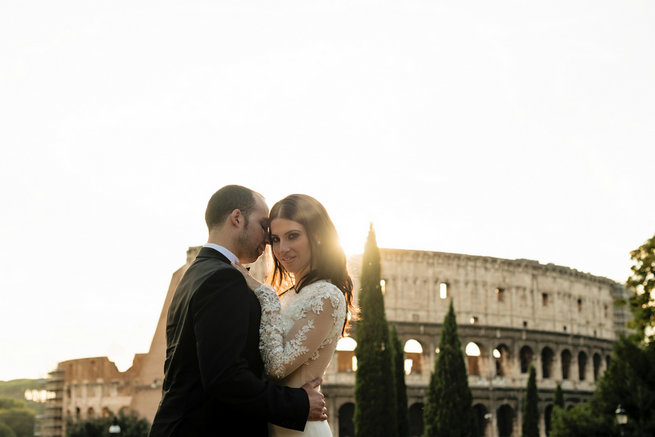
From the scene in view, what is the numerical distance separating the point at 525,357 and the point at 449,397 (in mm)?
20908

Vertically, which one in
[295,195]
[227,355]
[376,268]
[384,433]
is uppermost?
[376,268]

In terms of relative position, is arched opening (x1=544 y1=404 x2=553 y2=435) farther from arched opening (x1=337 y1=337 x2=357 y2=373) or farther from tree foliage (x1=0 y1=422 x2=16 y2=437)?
tree foliage (x1=0 y1=422 x2=16 y2=437)

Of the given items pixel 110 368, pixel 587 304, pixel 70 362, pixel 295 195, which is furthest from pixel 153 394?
pixel 295 195

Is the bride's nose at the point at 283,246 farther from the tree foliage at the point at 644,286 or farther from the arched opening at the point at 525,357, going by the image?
the arched opening at the point at 525,357

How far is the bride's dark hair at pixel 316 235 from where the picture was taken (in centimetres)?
444

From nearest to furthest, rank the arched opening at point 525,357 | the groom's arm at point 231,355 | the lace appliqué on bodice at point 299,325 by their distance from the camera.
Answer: the groom's arm at point 231,355 → the lace appliqué on bodice at point 299,325 → the arched opening at point 525,357

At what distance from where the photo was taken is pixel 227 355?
3688mm

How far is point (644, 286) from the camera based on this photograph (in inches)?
848

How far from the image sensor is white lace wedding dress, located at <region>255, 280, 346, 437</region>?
13.4 feet

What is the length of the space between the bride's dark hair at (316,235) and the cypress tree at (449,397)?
95.1 feet

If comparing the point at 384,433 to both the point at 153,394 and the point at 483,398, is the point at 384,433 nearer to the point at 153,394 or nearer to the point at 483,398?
the point at 483,398

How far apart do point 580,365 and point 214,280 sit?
5637 centimetres

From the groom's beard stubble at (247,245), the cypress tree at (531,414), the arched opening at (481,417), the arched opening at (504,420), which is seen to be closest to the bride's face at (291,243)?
the groom's beard stubble at (247,245)

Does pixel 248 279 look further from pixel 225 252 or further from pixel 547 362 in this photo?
pixel 547 362
